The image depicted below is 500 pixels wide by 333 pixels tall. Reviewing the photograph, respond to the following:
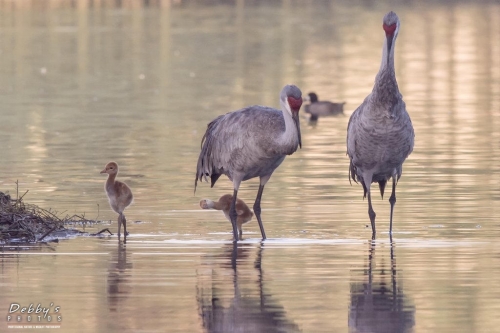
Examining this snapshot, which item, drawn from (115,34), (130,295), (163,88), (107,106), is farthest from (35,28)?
(130,295)

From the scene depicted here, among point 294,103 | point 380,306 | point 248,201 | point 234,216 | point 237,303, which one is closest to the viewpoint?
point 380,306

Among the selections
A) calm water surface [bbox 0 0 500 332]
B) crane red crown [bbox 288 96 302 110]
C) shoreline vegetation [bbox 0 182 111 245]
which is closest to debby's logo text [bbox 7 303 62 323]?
calm water surface [bbox 0 0 500 332]

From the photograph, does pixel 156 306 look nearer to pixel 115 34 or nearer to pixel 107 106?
pixel 107 106

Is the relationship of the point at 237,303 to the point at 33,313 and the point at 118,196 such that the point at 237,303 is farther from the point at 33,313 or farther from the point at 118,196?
the point at 118,196

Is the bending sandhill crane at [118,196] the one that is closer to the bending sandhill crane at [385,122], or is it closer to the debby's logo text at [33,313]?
the bending sandhill crane at [385,122]

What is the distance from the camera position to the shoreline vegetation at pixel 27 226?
44.6ft

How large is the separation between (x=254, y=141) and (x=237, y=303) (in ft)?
13.6

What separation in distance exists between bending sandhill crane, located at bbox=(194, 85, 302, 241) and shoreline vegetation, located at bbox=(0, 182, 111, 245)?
1514 millimetres

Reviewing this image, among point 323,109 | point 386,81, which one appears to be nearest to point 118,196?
point 386,81

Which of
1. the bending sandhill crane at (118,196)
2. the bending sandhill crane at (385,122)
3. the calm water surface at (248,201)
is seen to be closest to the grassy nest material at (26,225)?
the calm water surface at (248,201)

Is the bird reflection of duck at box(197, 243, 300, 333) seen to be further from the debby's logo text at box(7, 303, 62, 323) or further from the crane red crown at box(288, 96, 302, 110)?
the crane red crown at box(288, 96, 302, 110)

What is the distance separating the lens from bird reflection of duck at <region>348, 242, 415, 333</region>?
31.6ft

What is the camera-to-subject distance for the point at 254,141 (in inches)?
568

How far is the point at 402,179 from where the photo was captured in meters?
18.4
